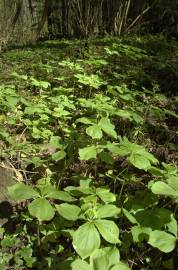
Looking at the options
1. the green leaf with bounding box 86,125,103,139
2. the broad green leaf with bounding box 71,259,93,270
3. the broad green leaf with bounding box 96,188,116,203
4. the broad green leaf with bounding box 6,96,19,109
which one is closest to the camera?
the broad green leaf with bounding box 71,259,93,270

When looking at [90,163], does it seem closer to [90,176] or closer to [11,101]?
[90,176]

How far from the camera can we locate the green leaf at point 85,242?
167 cm

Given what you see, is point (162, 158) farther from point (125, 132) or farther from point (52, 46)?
point (52, 46)

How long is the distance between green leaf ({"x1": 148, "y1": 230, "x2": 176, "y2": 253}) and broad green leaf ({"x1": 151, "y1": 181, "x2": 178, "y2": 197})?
0.18 meters

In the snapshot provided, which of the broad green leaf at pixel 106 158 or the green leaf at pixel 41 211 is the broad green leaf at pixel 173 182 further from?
the green leaf at pixel 41 211

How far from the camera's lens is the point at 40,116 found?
142 inches

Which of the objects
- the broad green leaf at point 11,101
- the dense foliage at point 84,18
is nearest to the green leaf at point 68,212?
the broad green leaf at point 11,101

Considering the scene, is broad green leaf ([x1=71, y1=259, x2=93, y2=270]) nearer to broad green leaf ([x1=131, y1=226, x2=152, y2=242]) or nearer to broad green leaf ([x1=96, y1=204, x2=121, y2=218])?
broad green leaf ([x1=96, y1=204, x2=121, y2=218])

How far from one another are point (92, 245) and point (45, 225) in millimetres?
751

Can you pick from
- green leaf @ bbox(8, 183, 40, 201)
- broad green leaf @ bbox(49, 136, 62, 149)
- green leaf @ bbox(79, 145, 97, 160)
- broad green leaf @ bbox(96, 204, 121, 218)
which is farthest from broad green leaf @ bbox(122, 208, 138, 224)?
broad green leaf @ bbox(49, 136, 62, 149)

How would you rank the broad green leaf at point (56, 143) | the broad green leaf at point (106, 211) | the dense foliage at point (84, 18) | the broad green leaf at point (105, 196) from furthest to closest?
the dense foliage at point (84, 18) → the broad green leaf at point (56, 143) → the broad green leaf at point (105, 196) → the broad green leaf at point (106, 211)

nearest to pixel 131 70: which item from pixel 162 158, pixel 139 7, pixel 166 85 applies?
pixel 166 85

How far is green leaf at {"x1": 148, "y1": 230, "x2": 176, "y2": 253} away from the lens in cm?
180

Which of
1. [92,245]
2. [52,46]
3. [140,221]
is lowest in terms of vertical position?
[52,46]
